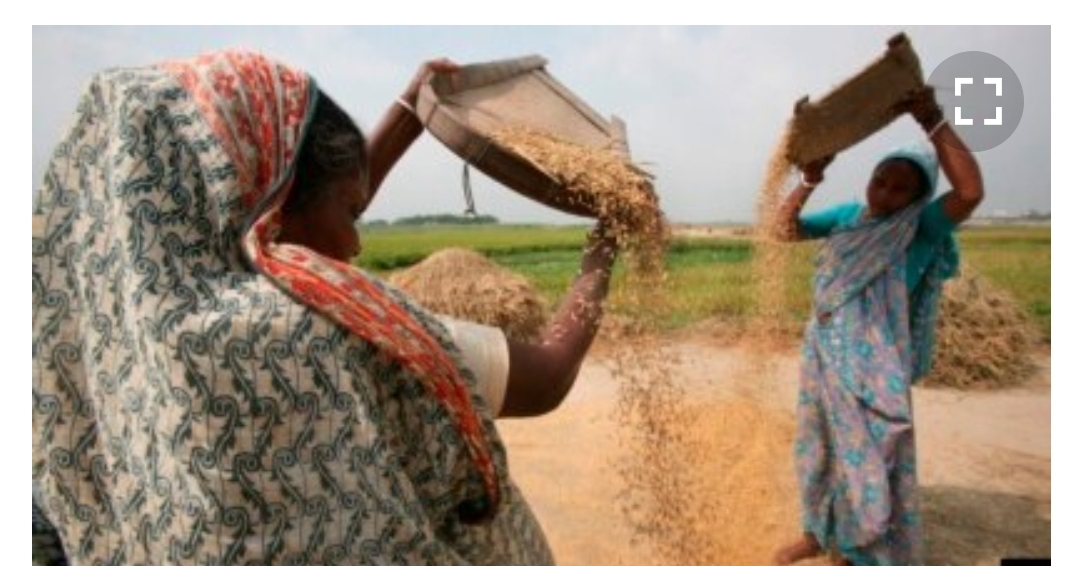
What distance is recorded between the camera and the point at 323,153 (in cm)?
141

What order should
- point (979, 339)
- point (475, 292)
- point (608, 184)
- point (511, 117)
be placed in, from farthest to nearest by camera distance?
point (475, 292)
point (979, 339)
point (511, 117)
point (608, 184)

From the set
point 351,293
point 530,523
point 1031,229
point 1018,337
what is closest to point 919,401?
point 1018,337

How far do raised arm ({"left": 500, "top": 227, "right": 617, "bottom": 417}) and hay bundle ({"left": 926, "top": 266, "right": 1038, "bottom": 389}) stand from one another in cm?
711

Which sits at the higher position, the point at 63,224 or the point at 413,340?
the point at 63,224

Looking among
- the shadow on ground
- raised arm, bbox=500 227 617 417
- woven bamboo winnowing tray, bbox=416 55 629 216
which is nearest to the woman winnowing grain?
raised arm, bbox=500 227 617 417

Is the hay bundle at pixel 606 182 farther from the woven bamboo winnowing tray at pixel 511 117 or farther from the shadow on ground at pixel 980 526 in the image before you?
the shadow on ground at pixel 980 526

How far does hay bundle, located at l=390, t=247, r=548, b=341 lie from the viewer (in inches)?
357

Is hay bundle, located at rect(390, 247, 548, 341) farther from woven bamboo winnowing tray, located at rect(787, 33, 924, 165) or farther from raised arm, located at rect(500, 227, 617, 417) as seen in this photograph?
raised arm, located at rect(500, 227, 617, 417)

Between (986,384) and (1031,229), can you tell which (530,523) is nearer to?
(986,384)

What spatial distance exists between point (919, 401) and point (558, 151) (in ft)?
20.0

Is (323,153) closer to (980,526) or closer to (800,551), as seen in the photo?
(800,551)

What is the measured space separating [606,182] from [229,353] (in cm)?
127

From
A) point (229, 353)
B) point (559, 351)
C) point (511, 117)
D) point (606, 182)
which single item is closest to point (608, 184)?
point (606, 182)

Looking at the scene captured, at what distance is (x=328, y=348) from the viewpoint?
125 cm
